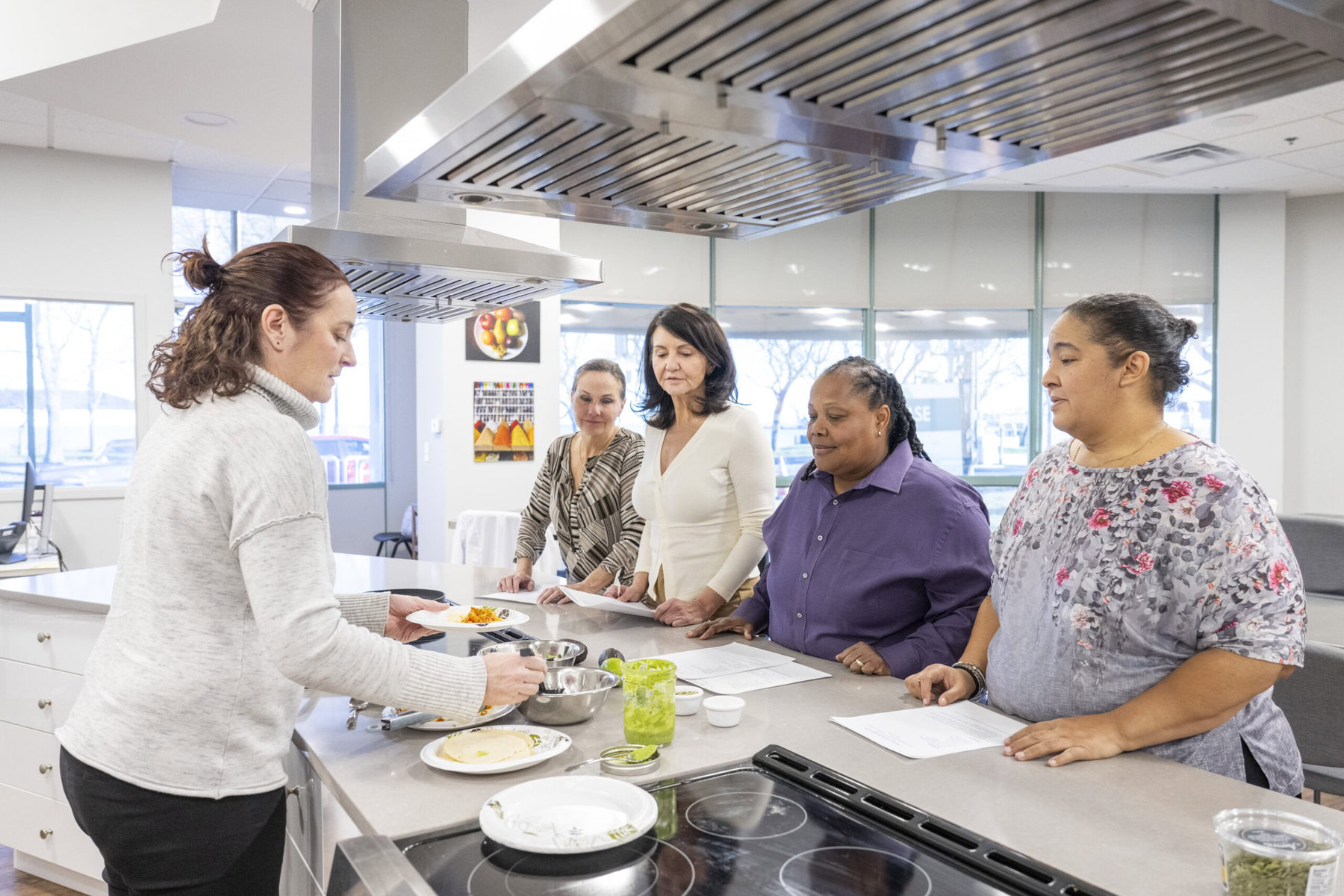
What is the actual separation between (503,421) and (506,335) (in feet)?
1.75

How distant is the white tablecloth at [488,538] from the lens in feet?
15.6

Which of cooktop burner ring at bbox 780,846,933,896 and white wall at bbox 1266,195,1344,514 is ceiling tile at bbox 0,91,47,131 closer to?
cooktop burner ring at bbox 780,846,933,896

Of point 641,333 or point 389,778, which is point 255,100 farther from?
point 389,778

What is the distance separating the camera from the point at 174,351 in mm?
1379

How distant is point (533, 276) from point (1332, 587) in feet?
11.9

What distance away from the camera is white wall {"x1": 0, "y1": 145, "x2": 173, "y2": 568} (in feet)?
18.2

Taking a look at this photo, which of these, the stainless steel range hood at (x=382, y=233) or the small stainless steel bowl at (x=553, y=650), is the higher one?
the stainless steel range hood at (x=382, y=233)

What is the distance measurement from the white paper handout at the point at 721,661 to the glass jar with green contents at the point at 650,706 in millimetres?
378

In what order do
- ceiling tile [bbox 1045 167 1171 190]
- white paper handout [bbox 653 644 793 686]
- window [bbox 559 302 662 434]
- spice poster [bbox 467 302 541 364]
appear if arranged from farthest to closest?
window [bbox 559 302 662 434] < ceiling tile [bbox 1045 167 1171 190] < spice poster [bbox 467 302 541 364] < white paper handout [bbox 653 644 793 686]

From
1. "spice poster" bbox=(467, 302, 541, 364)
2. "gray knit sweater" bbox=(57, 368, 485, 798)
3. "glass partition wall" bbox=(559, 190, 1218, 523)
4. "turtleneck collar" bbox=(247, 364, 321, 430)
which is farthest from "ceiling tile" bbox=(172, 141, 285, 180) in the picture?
"gray knit sweater" bbox=(57, 368, 485, 798)

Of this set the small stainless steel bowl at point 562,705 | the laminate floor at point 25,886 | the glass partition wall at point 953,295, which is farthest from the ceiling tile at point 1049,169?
the laminate floor at point 25,886

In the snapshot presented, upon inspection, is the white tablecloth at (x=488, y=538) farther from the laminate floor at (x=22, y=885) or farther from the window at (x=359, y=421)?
the window at (x=359, y=421)

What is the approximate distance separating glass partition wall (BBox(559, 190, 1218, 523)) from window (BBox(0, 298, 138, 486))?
3.21 meters

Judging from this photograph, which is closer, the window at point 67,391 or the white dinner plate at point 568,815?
the white dinner plate at point 568,815
